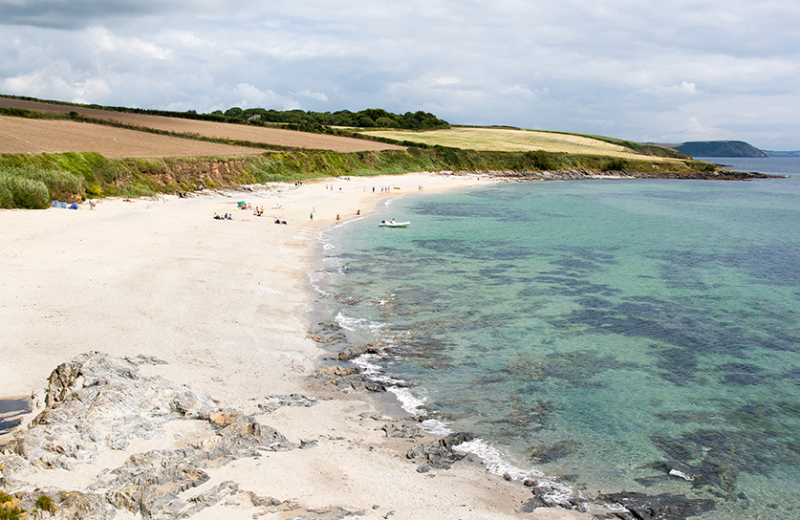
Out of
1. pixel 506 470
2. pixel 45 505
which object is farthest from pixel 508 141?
pixel 45 505

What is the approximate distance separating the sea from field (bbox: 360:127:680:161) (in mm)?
81577

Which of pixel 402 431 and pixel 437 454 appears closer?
pixel 437 454

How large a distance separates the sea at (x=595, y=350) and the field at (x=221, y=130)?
44287 millimetres

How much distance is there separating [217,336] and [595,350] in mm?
12758

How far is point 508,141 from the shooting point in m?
132

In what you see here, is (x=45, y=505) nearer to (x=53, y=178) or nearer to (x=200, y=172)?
(x=53, y=178)

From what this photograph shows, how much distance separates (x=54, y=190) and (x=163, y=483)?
115 feet

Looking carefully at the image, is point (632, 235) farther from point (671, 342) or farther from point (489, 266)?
point (671, 342)

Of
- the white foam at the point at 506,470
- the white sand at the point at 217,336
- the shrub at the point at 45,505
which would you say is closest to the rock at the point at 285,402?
the white sand at the point at 217,336

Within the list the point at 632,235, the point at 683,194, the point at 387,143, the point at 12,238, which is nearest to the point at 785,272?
the point at 632,235

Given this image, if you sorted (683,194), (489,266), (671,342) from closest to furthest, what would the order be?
(671,342)
(489,266)
(683,194)

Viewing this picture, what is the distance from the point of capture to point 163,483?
9.19 meters

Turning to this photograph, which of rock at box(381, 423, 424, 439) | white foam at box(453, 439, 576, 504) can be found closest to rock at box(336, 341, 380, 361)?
rock at box(381, 423, 424, 439)

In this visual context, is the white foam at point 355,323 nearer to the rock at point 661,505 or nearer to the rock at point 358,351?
the rock at point 358,351
